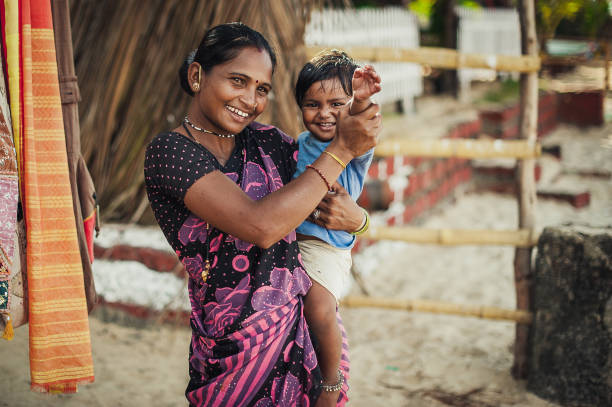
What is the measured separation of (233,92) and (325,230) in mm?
533

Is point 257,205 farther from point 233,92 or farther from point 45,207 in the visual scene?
point 45,207

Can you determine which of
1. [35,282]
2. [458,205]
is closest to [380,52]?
[35,282]

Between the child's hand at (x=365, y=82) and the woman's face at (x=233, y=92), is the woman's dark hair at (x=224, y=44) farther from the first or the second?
the child's hand at (x=365, y=82)

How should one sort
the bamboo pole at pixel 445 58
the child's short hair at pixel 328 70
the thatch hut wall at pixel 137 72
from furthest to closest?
the thatch hut wall at pixel 137 72 → the bamboo pole at pixel 445 58 → the child's short hair at pixel 328 70

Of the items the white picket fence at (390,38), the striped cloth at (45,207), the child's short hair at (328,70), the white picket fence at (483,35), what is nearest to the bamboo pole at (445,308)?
the child's short hair at (328,70)

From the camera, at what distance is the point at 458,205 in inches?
266

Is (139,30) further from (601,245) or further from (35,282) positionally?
(601,245)

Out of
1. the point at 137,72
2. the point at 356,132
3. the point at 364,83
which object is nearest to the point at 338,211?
the point at 356,132

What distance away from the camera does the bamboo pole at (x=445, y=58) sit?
3.10 meters

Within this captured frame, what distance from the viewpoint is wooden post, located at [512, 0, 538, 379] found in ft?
10.4

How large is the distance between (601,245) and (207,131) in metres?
2.14

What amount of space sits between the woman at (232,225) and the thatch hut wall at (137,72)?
1651 mm

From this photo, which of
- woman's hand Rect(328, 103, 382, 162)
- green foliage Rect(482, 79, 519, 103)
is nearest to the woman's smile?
woman's hand Rect(328, 103, 382, 162)

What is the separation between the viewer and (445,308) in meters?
3.29
